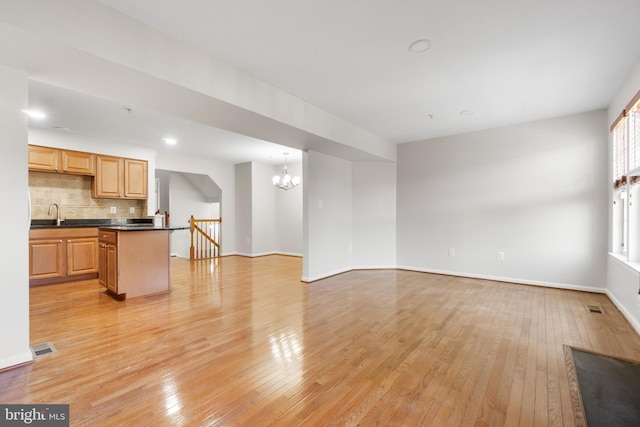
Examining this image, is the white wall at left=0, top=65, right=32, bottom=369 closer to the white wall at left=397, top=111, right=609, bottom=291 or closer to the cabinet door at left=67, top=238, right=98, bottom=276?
the cabinet door at left=67, top=238, right=98, bottom=276

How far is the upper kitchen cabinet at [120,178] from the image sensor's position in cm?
526

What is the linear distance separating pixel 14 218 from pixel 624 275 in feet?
18.6

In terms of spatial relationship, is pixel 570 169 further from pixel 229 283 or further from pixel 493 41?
pixel 229 283

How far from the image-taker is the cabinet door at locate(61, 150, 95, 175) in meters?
4.87

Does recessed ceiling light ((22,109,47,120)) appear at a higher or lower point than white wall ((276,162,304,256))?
higher

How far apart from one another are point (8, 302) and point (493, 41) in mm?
4226

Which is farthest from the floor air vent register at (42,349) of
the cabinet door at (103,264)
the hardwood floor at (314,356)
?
the cabinet door at (103,264)

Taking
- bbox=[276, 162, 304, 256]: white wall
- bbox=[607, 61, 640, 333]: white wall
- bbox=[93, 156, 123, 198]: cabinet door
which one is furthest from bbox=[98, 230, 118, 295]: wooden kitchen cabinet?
bbox=[607, 61, 640, 333]: white wall

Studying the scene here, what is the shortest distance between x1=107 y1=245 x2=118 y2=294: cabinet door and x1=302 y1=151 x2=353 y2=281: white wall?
2608 millimetres

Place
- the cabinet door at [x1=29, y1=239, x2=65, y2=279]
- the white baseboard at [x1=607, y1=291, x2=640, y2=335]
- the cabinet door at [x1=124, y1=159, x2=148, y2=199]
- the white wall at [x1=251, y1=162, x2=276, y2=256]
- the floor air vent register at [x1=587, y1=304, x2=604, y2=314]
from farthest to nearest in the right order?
the white wall at [x1=251, y1=162, x2=276, y2=256] → the cabinet door at [x1=124, y1=159, x2=148, y2=199] → the cabinet door at [x1=29, y1=239, x2=65, y2=279] → the floor air vent register at [x1=587, y1=304, x2=604, y2=314] → the white baseboard at [x1=607, y1=291, x2=640, y2=335]

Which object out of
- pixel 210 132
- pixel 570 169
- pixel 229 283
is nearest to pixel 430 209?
pixel 570 169

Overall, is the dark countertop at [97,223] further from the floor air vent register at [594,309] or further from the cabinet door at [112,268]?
the floor air vent register at [594,309]

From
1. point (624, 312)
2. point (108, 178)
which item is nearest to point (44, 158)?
point (108, 178)

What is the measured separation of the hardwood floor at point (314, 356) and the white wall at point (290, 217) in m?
3.56
